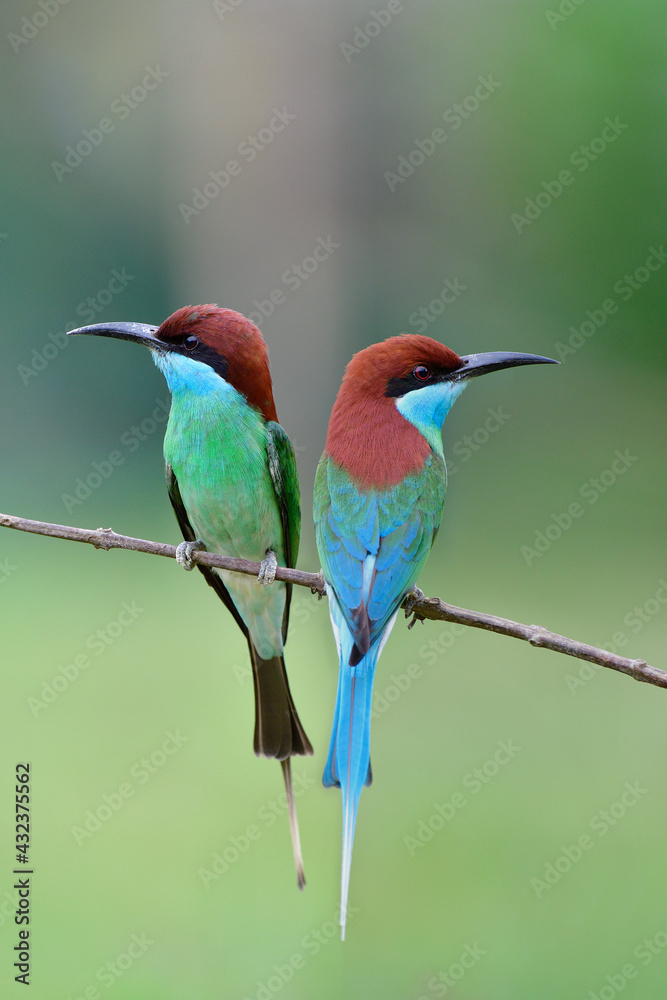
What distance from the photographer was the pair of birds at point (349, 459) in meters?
1.26

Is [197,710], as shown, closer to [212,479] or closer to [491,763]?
[491,763]

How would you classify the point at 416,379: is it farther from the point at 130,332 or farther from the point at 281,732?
the point at 281,732

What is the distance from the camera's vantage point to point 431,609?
1354 mm

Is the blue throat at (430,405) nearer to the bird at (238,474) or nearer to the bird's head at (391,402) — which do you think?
the bird's head at (391,402)

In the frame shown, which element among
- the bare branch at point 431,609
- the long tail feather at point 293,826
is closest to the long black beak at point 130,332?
the bare branch at point 431,609

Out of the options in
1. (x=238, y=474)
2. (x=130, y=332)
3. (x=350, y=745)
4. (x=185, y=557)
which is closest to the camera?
(x=350, y=745)

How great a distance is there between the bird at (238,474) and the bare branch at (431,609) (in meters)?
0.09

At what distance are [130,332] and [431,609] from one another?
59cm

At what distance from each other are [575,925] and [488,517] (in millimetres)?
2893

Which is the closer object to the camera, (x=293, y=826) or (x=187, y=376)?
(x=293, y=826)

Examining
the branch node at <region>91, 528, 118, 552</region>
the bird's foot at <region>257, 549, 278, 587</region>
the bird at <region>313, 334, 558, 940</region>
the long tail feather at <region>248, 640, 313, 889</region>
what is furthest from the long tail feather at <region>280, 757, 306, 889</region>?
the branch node at <region>91, 528, 118, 552</region>

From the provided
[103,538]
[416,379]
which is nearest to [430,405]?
[416,379]

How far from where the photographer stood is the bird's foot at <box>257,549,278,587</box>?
1448 millimetres

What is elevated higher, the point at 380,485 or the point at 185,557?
the point at 380,485
